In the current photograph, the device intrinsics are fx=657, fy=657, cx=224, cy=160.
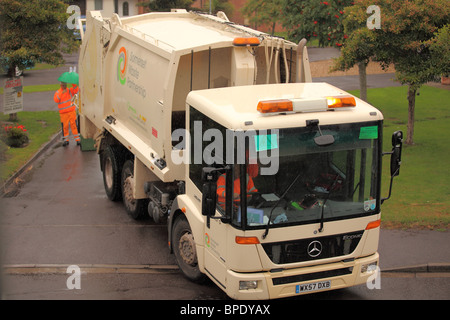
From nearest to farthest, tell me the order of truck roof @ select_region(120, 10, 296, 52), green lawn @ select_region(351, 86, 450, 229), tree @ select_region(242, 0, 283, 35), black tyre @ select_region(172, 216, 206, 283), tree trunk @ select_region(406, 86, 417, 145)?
black tyre @ select_region(172, 216, 206, 283) → truck roof @ select_region(120, 10, 296, 52) → green lawn @ select_region(351, 86, 450, 229) → tree trunk @ select_region(406, 86, 417, 145) → tree @ select_region(242, 0, 283, 35)

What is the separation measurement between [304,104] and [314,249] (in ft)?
4.91

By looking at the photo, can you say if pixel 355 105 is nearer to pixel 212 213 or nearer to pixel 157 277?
pixel 212 213

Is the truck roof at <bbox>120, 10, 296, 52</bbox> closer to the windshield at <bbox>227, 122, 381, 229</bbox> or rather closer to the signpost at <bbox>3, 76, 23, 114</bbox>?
the windshield at <bbox>227, 122, 381, 229</bbox>

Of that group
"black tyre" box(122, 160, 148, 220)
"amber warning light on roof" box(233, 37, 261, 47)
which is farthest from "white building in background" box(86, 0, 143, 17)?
"amber warning light on roof" box(233, 37, 261, 47)

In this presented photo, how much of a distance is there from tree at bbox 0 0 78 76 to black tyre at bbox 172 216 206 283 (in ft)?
28.7

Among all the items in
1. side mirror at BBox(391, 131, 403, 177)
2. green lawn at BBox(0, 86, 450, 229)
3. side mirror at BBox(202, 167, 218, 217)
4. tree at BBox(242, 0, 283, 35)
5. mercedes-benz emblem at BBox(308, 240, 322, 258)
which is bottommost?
green lawn at BBox(0, 86, 450, 229)

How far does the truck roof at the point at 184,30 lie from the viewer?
28.3ft

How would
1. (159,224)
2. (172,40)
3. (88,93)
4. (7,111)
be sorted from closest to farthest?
(172,40)
(159,224)
(88,93)
(7,111)

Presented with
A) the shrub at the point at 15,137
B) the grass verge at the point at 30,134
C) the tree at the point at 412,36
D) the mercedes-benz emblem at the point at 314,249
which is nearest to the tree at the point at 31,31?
the shrub at the point at 15,137

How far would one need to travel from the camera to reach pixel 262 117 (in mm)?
6523

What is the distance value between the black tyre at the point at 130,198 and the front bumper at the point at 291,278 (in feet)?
12.5

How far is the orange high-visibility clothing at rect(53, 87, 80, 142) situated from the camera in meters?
16.0

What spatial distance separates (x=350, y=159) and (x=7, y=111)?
12.2 m
